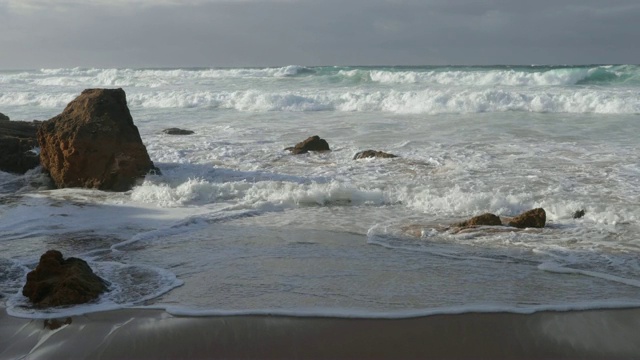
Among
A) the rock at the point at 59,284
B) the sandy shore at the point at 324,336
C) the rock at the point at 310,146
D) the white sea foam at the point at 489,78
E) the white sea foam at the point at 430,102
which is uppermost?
the white sea foam at the point at 489,78

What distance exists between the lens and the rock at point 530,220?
6.91 meters

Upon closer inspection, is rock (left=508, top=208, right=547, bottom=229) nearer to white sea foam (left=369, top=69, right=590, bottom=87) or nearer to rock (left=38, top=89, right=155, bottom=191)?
rock (left=38, top=89, right=155, bottom=191)

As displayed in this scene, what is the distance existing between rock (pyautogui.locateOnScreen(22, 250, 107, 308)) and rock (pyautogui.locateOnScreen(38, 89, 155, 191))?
436 cm

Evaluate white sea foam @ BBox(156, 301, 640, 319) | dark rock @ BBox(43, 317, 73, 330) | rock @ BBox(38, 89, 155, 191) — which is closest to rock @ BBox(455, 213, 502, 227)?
white sea foam @ BBox(156, 301, 640, 319)

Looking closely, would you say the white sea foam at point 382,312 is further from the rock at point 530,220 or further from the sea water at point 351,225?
the rock at point 530,220

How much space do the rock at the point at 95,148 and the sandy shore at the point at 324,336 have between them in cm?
487

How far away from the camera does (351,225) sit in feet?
23.4

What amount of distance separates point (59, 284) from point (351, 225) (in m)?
3.30

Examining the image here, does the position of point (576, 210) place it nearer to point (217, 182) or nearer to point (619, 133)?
point (217, 182)

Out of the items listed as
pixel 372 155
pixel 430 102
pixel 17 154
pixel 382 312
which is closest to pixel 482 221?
pixel 382 312

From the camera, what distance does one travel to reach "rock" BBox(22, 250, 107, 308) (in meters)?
4.64

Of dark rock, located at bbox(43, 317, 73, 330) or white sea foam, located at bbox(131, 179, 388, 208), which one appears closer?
dark rock, located at bbox(43, 317, 73, 330)

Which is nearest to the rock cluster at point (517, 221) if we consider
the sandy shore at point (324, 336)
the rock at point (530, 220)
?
the rock at point (530, 220)

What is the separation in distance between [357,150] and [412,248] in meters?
6.44
